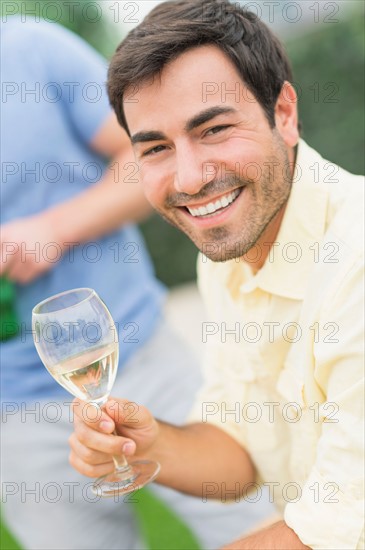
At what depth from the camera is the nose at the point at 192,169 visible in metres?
1.96

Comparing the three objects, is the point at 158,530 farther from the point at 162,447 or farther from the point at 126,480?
the point at 126,480

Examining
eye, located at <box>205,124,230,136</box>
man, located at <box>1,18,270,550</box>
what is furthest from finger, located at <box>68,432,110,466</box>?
eye, located at <box>205,124,230,136</box>

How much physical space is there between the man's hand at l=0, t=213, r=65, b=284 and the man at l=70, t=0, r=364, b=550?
49 centimetres

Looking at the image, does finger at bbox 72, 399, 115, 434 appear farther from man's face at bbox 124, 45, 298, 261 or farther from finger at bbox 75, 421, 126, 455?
man's face at bbox 124, 45, 298, 261

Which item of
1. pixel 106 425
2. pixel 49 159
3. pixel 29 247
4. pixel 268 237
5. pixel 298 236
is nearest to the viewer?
pixel 106 425

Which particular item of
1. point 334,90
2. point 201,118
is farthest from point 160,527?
point 334,90

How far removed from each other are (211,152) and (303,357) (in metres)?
0.59

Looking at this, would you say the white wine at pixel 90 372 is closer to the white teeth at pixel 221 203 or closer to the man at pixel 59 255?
the white teeth at pixel 221 203

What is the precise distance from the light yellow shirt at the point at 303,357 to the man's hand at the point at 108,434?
366 mm

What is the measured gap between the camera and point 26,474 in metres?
2.60

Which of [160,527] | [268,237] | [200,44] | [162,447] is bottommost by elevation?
[160,527]

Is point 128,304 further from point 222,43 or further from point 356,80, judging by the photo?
point 356,80

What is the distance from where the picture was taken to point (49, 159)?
2566 millimetres

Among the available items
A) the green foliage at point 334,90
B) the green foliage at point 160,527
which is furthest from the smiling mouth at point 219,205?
the green foliage at point 334,90
